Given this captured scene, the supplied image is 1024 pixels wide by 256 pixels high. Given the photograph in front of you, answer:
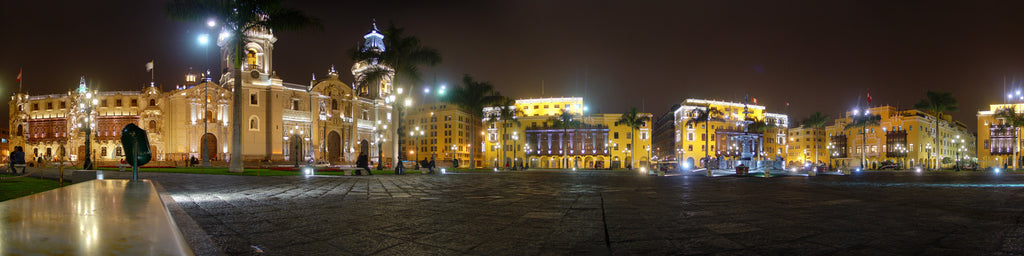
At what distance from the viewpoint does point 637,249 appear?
193 inches

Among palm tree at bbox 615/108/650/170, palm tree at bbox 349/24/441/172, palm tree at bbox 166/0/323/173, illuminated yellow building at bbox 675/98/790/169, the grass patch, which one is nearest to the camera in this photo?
the grass patch

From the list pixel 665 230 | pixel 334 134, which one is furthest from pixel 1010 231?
pixel 334 134

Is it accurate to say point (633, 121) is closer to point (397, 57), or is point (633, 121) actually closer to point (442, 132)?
point (442, 132)

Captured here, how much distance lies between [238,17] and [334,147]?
166 ft

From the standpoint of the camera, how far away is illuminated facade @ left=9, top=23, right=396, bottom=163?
6469cm

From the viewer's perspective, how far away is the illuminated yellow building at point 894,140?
335ft

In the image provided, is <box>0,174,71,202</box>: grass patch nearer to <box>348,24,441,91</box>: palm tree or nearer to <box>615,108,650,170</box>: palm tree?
<box>348,24,441,91</box>: palm tree

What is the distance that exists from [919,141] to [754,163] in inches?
3247

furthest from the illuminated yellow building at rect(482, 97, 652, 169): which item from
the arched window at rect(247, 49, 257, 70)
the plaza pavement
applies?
the plaza pavement

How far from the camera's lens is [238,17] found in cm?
2823

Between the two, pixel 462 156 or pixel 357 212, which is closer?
pixel 357 212

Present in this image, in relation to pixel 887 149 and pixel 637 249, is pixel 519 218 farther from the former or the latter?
pixel 887 149

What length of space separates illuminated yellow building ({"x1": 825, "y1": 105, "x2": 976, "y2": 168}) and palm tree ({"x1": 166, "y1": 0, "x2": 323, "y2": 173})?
98.0 meters

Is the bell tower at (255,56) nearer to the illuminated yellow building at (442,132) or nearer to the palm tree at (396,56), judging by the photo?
the palm tree at (396,56)
